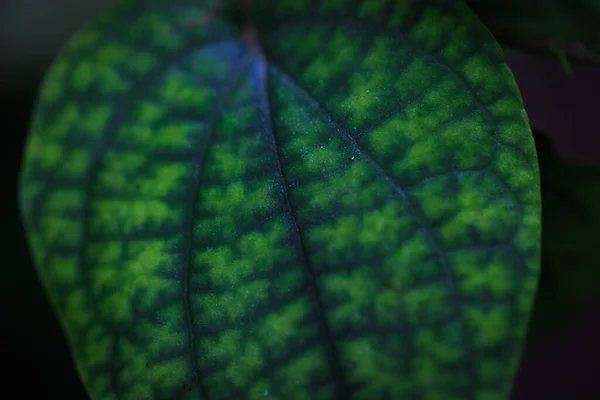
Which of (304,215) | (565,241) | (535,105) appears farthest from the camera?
(535,105)

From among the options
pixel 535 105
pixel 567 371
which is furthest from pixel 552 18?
pixel 567 371

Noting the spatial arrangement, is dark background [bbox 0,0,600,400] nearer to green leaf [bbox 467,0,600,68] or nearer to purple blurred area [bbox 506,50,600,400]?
purple blurred area [bbox 506,50,600,400]

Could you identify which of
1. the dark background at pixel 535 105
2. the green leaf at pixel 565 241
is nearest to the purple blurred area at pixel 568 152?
the dark background at pixel 535 105

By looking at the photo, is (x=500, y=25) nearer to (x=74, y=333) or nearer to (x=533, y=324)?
(x=533, y=324)

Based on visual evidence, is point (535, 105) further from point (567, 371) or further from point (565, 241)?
point (565, 241)

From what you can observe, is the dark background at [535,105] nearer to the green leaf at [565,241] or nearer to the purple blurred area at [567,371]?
the purple blurred area at [567,371]

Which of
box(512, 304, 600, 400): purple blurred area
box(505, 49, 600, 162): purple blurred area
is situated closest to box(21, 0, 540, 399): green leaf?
box(505, 49, 600, 162): purple blurred area
